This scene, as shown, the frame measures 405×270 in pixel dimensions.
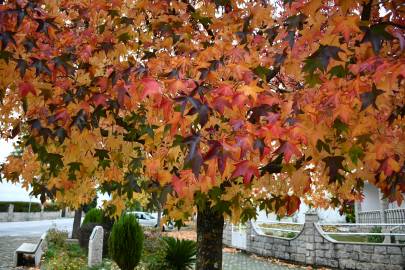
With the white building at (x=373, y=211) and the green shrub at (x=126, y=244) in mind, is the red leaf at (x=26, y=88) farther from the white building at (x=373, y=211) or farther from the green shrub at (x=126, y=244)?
the white building at (x=373, y=211)

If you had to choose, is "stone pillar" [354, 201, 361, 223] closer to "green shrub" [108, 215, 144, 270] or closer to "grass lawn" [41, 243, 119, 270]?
"grass lawn" [41, 243, 119, 270]

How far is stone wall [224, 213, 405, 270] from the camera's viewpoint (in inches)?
420

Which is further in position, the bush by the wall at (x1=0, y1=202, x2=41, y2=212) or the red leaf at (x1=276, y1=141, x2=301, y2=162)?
the bush by the wall at (x1=0, y1=202, x2=41, y2=212)

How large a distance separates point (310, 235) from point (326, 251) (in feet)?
2.53

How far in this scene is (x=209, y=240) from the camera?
6277 millimetres

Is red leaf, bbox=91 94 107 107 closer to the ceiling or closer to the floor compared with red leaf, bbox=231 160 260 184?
closer to the ceiling

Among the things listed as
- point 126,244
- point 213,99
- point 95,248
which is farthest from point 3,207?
point 213,99

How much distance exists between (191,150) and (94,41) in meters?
2.76

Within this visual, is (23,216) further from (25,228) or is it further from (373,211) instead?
(373,211)

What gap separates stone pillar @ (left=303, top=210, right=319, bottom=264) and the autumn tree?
7.76 meters

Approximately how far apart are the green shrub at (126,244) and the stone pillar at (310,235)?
Answer: 5.82 metres

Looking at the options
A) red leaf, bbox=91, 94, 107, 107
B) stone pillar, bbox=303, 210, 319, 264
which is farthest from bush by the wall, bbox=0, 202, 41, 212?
red leaf, bbox=91, 94, 107, 107

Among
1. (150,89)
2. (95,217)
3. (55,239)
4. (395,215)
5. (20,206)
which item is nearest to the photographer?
(150,89)

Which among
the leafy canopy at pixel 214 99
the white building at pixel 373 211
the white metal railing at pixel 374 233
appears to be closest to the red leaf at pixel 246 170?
the leafy canopy at pixel 214 99
